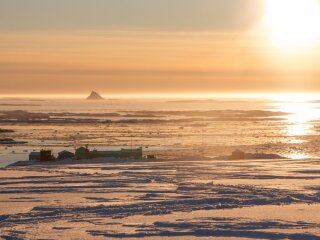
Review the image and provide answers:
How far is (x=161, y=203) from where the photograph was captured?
16.0 meters

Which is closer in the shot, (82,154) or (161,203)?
(161,203)

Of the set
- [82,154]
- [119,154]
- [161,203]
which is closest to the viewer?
[161,203]

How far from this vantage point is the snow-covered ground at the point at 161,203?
41.6 feet

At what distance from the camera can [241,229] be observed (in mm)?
12758

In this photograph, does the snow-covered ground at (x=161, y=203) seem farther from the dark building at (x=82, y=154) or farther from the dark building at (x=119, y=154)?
the dark building at (x=119, y=154)

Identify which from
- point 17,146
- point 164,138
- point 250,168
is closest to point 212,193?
point 250,168

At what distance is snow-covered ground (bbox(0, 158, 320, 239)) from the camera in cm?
1267

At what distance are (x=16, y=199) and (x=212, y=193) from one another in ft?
16.4

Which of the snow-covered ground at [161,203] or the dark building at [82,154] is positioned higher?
the dark building at [82,154]

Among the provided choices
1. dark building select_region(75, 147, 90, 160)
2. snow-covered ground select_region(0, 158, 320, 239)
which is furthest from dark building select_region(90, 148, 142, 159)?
snow-covered ground select_region(0, 158, 320, 239)

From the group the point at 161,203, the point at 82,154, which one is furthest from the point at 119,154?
the point at 161,203

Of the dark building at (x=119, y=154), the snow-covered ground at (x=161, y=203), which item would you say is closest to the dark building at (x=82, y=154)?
the dark building at (x=119, y=154)

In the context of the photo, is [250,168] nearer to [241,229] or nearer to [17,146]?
[241,229]

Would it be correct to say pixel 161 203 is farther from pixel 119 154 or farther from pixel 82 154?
pixel 119 154
